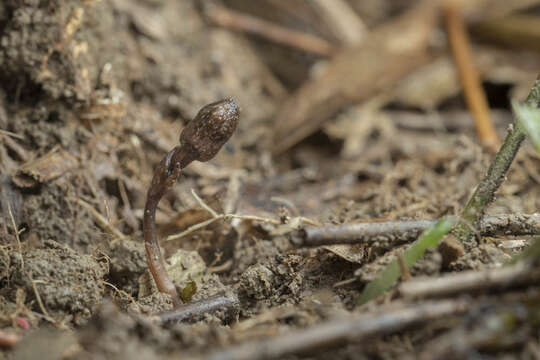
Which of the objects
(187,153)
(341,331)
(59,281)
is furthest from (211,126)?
(341,331)

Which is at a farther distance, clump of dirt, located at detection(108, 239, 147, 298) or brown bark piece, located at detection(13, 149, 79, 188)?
brown bark piece, located at detection(13, 149, 79, 188)

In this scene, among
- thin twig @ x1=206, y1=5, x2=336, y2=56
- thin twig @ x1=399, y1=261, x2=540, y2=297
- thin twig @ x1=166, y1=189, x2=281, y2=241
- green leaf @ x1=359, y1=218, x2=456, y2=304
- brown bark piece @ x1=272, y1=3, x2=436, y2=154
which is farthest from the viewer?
thin twig @ x1=206, y1=5, x2=336, y2=56

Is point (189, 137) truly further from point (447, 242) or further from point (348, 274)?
point (447, 242)

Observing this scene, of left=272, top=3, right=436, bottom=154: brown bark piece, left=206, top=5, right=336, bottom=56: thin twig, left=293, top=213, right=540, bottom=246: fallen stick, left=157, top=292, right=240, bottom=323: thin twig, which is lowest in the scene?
left=157, top=292, right=240, bottom=323: thin twig

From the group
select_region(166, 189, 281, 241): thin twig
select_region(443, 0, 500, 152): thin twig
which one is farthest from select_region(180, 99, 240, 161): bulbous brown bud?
select_region(443, 0, 500, 152): thin twig

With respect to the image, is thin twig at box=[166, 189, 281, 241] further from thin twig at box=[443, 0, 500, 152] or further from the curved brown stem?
thin twig at box=[443, 0, 500, 152]

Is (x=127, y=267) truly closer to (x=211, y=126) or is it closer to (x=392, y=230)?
(x=211, y=126)

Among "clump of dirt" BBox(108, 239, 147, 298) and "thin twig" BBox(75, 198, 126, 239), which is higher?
"thin twig" BBox(75, 198, 126, 239)
